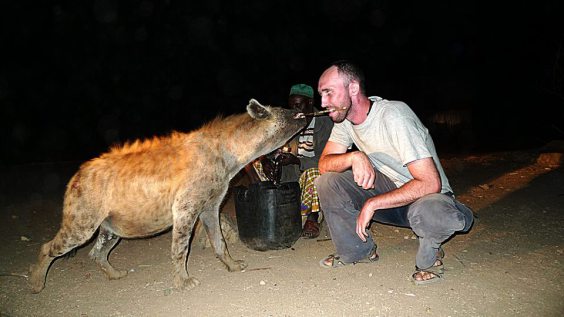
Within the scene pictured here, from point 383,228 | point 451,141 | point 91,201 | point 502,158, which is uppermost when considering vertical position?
point 91,201

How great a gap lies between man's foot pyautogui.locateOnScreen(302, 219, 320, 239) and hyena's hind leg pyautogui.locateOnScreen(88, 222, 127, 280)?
1.40 m

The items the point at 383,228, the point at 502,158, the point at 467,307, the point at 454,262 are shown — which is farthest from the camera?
the point at 502,158

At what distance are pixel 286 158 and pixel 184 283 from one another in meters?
1.36

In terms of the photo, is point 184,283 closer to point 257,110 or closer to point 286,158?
point 257,110

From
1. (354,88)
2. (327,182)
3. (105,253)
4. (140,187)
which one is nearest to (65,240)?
(105,253)

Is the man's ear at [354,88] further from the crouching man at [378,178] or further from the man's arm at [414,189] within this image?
the man's arm at [414,189]

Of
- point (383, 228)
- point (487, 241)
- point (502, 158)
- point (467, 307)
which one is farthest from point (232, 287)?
point (502, 158)

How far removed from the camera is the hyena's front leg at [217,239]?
3.04m

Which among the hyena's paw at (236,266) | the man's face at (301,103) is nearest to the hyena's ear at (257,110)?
the man's face at (301,103)

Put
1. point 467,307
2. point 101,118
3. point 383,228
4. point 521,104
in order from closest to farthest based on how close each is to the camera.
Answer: point 467,307 → point 383,228 → point 101,118 → point 521,104

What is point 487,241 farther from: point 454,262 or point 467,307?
point 467,307

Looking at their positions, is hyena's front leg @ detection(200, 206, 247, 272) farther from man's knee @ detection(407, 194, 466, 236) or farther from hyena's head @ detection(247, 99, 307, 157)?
man's knee @ detection(407, 194, 466, 236)

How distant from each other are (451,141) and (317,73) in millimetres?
8337

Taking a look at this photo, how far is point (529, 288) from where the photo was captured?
2502 millimetres
